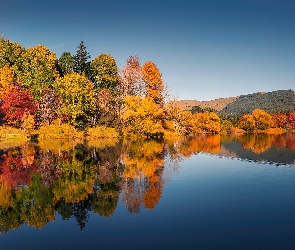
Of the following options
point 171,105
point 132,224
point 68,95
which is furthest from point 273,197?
point 171,105

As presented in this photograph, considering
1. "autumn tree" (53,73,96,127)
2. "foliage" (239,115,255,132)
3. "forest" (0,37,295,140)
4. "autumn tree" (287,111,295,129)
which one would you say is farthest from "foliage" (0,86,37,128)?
"autumn tree" (287,111,295,129)

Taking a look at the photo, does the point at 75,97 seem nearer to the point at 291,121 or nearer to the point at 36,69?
the point at 36,69

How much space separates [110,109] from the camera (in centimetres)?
8681

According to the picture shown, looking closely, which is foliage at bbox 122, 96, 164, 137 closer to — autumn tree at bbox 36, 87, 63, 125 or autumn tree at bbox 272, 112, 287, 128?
autumn tree at bbox 36, 87, 63, 125

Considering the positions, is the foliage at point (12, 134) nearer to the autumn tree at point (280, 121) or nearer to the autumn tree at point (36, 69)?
the autumn tree at point (36, 69)

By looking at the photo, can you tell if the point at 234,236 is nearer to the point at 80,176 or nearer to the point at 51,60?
the point at 80,176

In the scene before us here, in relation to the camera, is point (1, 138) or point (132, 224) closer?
point (132, 224)

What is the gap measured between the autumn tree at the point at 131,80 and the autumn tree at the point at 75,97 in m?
11.9

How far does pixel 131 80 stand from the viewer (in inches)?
3501

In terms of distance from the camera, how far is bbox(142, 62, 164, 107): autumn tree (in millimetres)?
91500

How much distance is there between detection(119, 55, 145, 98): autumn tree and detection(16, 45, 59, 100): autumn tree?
19715 mm

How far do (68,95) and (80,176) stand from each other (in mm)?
47872

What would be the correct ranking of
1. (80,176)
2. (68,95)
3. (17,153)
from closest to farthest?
(80,176)
(17,153)
(68,95)

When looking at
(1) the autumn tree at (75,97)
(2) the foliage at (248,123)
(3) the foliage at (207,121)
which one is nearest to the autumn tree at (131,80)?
(1) the autumn tree at (75,97)
